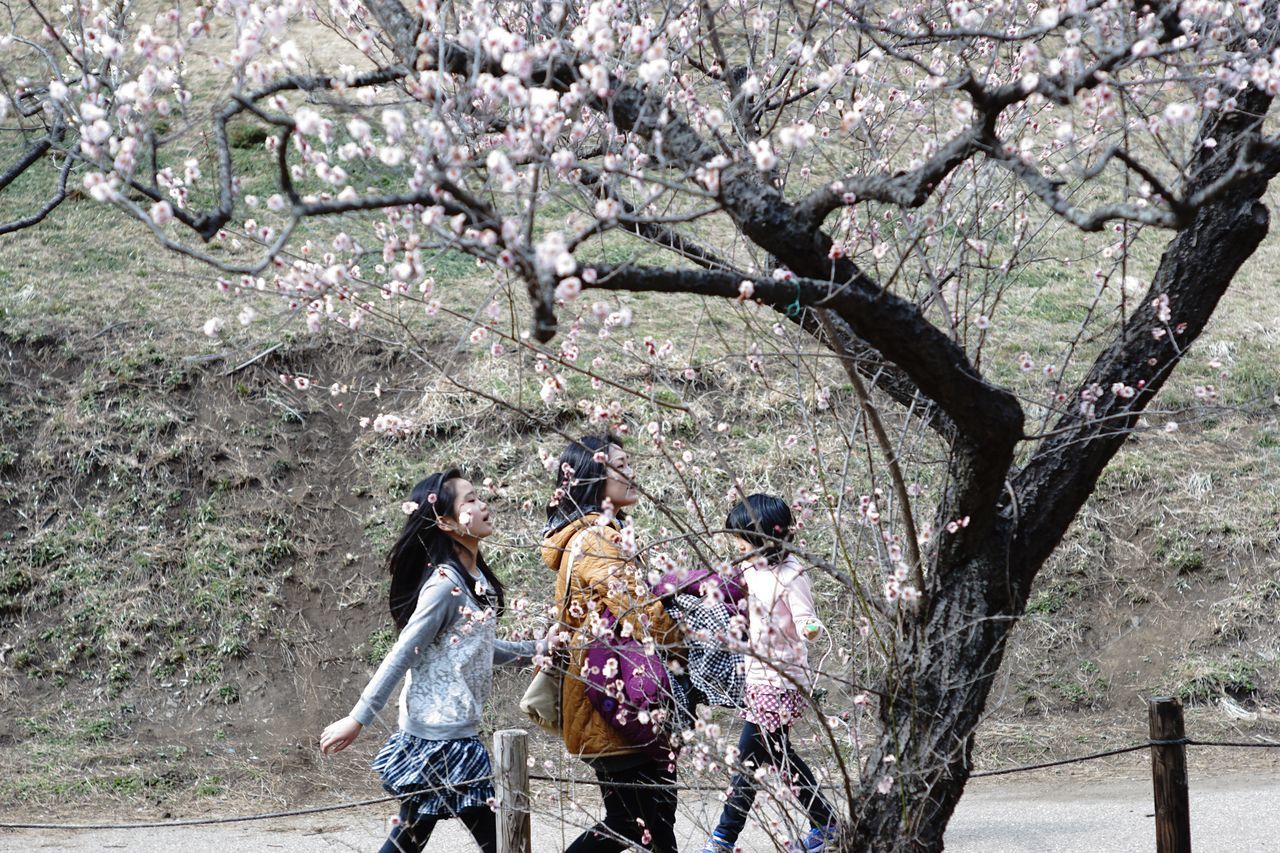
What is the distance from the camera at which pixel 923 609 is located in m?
3.35

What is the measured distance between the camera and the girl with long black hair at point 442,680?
3.70 m

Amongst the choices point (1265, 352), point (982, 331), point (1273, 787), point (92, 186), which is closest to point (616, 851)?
A: point (982, 331)

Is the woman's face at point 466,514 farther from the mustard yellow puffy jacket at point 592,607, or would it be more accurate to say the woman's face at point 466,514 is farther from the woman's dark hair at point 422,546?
the mustard yellow puffy jacket at point 592,607

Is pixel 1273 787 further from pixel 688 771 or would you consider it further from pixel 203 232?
pixel 203 232

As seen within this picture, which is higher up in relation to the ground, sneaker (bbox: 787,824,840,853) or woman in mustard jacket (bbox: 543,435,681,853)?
woman in mustard jacket (bbox: 543,435,681,853)

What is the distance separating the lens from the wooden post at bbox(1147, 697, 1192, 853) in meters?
4.21

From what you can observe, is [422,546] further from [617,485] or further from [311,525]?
[311,525]

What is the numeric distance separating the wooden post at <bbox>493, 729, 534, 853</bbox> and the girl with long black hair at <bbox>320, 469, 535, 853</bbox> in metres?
0.09

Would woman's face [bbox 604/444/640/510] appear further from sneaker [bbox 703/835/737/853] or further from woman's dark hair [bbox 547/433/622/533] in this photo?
sneaker [bbox 703/835/737/853]

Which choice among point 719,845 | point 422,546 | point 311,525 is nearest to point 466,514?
point 422,546

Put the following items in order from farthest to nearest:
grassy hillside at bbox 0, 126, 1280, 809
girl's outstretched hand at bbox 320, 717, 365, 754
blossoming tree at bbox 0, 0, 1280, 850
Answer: grassy hillside at bbox 0, 126, 1280, 809, girl's outstretched hand at bbox 320, 717, 365, 754, blossoming tree at bbox 0, 0, 1280, 850

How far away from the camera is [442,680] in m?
3.78

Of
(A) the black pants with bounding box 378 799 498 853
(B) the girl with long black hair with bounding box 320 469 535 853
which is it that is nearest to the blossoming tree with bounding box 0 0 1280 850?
(B) the girl with long black hair with bounding box 320 469 535 853

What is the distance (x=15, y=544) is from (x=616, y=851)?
6391mm
